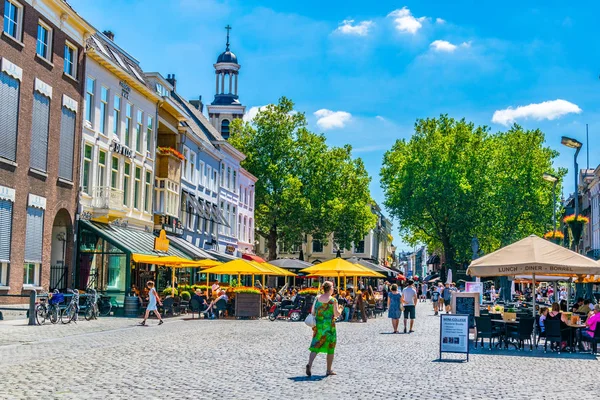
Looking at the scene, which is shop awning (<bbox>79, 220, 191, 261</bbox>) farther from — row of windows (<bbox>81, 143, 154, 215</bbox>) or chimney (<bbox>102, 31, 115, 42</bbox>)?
chimney (<bbox>102, 31, 115, 42</bbox>)

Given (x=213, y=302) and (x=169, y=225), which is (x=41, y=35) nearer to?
(x=213, y=302)

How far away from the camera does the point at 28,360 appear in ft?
48.3

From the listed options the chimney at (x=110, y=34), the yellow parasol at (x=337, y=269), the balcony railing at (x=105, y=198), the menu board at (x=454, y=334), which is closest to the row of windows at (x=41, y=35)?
the balcony railing at (x=105, y=198)

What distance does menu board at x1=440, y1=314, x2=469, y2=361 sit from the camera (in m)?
16.9

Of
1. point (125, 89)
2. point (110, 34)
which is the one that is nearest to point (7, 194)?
point (125, 89)

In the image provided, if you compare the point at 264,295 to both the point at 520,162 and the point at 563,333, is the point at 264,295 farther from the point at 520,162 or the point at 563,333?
the point at 520,162

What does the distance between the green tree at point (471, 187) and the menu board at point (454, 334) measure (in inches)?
2097

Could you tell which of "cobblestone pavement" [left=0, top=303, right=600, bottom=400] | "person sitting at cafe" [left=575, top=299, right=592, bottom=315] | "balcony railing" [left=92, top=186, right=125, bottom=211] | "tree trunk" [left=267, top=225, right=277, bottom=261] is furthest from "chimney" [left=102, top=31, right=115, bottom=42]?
"person sitting at cafe" [left=575, top=299, right=592, bottom=315]

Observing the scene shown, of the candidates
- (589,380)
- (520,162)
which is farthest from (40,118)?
(520,162)

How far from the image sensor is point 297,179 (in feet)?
223

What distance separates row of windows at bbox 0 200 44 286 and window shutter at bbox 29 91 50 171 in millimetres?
1698

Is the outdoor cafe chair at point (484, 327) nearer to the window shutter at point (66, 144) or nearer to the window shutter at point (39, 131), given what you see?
the window shutter at point (39, 131)

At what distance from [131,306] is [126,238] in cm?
390

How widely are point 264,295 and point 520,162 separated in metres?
42.2
